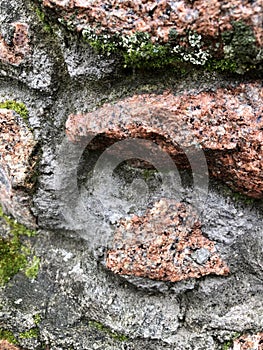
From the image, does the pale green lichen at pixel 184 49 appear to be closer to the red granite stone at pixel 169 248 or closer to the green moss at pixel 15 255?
the red granite stone at pixel 169 248

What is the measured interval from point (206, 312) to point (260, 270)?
13cm

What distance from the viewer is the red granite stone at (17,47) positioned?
79cm

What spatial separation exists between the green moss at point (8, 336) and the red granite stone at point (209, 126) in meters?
0.49

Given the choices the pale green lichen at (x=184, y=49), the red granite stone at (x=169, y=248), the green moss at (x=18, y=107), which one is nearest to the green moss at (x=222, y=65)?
the pale green lichen at (x=184, y=49)

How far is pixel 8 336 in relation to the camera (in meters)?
0.94

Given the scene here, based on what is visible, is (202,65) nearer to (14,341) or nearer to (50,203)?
(50,203)

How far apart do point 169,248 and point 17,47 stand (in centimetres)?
45

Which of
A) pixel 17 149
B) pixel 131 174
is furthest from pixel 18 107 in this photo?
pixel 131 174

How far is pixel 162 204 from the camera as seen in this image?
2.65 feet

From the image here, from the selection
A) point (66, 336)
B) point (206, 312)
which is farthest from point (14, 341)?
point (206, 312)

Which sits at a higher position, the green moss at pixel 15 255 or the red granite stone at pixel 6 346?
the green moss at pixel 15 255

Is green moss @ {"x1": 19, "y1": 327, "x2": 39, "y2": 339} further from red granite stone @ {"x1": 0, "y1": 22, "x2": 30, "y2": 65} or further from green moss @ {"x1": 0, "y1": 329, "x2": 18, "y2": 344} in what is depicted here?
red granite stone @ {"x1": 0, "y1": 22, "x2": 30, "y2": 65}

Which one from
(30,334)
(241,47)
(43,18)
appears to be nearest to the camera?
(241,47)

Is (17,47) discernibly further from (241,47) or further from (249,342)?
(249,342)
